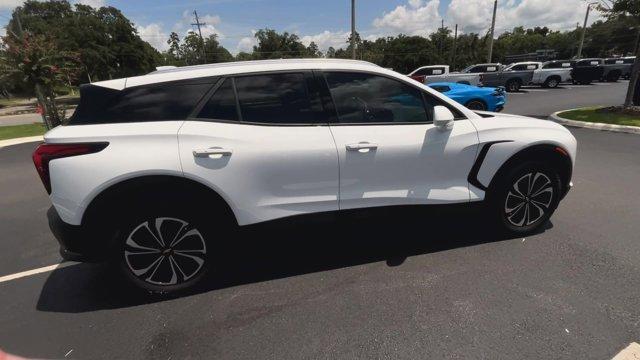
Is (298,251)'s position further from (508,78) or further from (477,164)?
(508,78)

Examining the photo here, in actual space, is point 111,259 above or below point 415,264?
above

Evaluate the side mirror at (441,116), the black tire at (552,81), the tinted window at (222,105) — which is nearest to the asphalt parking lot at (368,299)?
the side mirror at (441,116)

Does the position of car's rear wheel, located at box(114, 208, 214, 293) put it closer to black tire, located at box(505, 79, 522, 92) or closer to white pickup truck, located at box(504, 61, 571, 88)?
black tire, located at box(505, 79, 522, 92)

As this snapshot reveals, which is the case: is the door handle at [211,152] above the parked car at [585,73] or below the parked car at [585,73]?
above

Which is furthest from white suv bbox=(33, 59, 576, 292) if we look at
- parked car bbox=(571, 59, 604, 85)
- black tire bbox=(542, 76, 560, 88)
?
parked car bbox=(571, 59, 604, 85)

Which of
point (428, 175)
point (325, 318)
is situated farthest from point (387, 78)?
point (325, 318)

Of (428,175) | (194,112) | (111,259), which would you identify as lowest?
(111,259)

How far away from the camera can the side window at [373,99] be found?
3094 mm

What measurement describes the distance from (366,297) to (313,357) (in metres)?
0.71

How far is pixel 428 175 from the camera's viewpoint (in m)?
3.26

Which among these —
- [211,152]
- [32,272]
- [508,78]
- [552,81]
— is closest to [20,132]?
[32,272]

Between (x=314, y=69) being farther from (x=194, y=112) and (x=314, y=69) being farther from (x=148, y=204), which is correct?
(x=148, y=204)

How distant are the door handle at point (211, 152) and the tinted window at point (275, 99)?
12.4 inches

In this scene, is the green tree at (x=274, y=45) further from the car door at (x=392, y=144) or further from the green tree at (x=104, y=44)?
the car door at (x=392, y=144)
